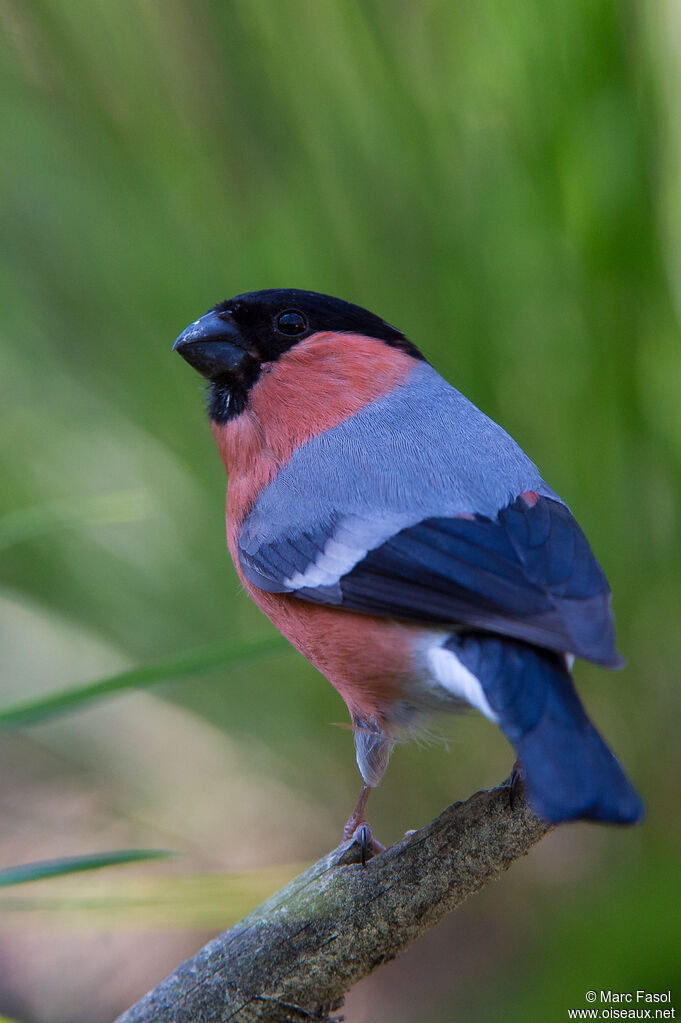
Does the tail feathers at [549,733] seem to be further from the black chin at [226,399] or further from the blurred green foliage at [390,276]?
the black chin at [226,399]

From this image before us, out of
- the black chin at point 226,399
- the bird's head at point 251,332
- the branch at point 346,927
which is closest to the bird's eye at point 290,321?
the bird's head at point 251,332

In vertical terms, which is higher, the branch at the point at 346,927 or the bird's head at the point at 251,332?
the bird's head at the point at 251,332

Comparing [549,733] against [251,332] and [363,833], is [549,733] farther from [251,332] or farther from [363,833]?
[251,332]

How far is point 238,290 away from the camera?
6.09ft

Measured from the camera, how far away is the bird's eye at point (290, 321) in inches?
60.6

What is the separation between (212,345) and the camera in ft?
5.00

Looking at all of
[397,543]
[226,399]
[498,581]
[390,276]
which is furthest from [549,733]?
[390,276]

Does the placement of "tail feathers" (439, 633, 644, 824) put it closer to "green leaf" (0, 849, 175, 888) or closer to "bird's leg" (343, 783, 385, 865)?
"bird's leg" (343, 783, 385, 865)

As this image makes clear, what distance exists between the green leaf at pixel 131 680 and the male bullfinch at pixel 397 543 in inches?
3.8

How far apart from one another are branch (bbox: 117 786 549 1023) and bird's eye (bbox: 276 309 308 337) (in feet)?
2.52

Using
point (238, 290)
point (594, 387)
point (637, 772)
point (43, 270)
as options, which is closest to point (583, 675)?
point (637, 772)

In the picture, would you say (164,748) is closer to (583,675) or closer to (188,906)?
(188,906)

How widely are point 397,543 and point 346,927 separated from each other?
43cm

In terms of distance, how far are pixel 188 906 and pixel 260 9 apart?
4.84 feet
